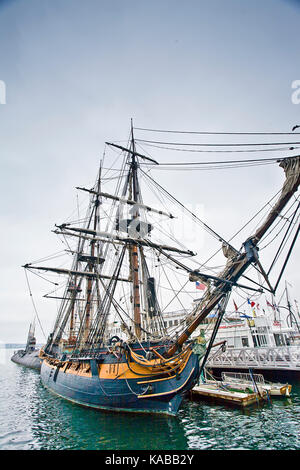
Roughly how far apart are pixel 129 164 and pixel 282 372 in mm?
22705

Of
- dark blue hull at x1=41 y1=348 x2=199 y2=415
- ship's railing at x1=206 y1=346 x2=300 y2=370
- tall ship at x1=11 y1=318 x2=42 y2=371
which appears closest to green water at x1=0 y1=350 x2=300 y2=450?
dark blue hull at x1=41 y1=348 x2=199 y2=415

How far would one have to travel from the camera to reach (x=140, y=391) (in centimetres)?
1238

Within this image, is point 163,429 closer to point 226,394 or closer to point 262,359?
point 226,394

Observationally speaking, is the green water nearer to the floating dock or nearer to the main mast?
the floating dock

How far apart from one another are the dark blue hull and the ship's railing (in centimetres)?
739

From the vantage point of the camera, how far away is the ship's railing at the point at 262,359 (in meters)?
18.4

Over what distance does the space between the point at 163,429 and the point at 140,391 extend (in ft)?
7.37

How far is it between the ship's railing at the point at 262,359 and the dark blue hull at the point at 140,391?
7.39 meters

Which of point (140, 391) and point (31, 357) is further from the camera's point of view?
point (31, 357)

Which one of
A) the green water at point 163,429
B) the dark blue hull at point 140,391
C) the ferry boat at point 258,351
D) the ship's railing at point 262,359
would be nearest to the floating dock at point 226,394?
the green water at point 163,429

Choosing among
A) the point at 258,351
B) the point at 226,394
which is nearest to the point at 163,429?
the point at 226,394

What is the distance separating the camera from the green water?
358 inches

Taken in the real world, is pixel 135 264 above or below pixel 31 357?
above

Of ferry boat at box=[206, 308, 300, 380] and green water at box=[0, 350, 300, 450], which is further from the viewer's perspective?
ferry boat at box=[206, 308, 300, 380]
